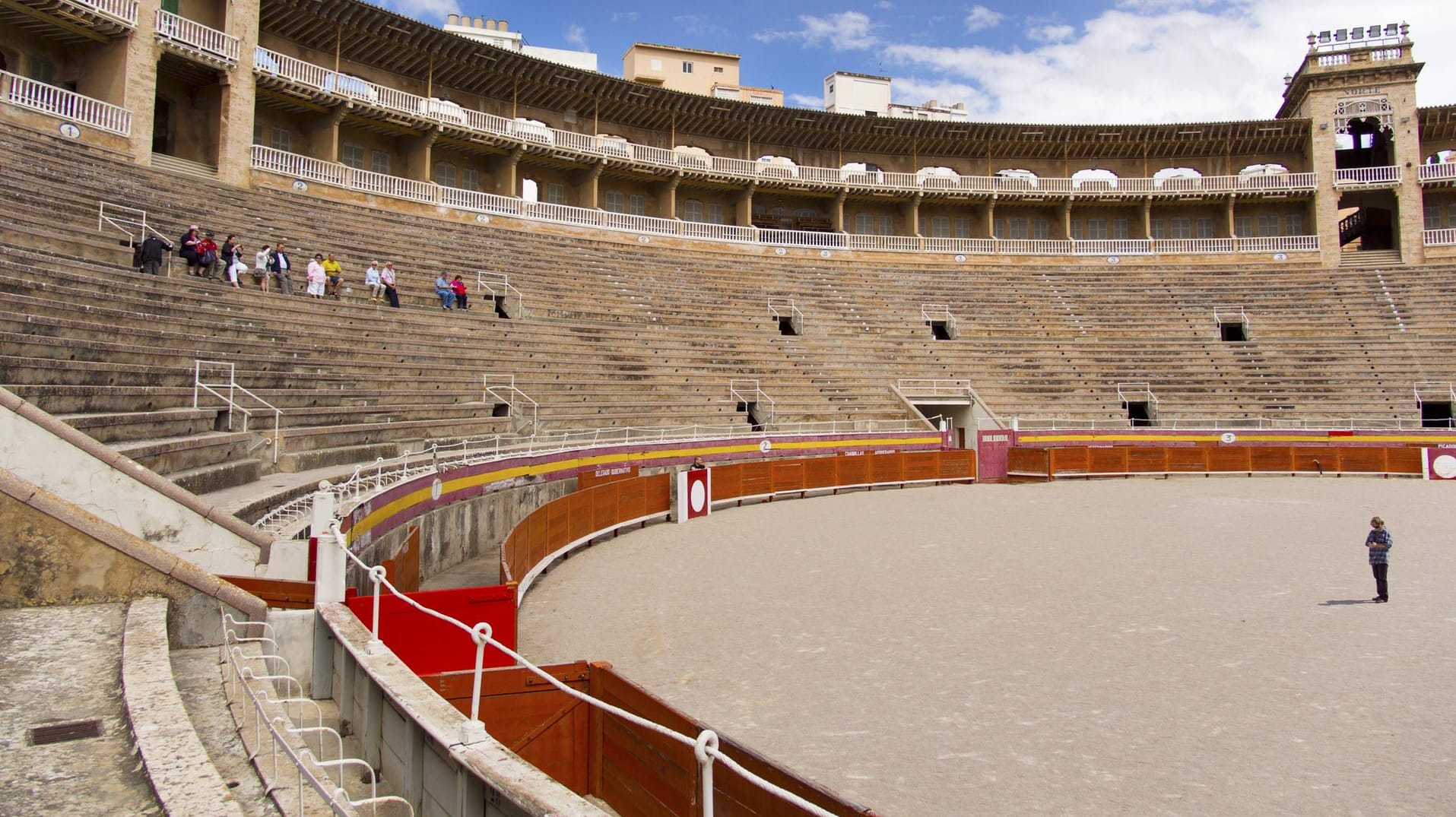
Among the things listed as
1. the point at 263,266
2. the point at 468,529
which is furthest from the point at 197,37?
the point at 468,529

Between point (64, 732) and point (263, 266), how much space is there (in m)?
19.2

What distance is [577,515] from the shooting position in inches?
606

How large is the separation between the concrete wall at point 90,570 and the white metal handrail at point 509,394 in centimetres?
1606

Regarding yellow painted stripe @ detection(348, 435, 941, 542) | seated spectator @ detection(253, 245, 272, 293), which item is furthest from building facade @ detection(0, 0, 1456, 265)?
yellow painted stripe @ detection(348, 435, 941, 542)

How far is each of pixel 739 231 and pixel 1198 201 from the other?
81.6 feet

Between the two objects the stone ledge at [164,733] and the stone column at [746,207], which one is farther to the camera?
the stone column at [746,207]

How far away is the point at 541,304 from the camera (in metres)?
29.9

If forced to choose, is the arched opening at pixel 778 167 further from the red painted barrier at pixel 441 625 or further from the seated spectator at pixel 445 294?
the red painted barrier at pixel 441 625

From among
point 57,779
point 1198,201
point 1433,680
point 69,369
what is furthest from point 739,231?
point 57,779

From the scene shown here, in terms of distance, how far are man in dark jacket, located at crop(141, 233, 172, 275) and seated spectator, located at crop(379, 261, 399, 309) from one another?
666 cm

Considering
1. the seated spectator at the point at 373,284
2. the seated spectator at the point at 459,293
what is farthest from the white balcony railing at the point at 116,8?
the seated spectator at the point at 459,293

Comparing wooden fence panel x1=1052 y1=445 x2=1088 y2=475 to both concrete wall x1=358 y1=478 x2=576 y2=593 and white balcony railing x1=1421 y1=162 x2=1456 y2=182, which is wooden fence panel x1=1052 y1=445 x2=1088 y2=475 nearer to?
concrete wall x1=358 y1=478 x2=576 y2=593

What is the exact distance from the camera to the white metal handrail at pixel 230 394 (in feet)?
44.3

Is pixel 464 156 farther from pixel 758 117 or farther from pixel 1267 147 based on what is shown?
pixel 1267 147
